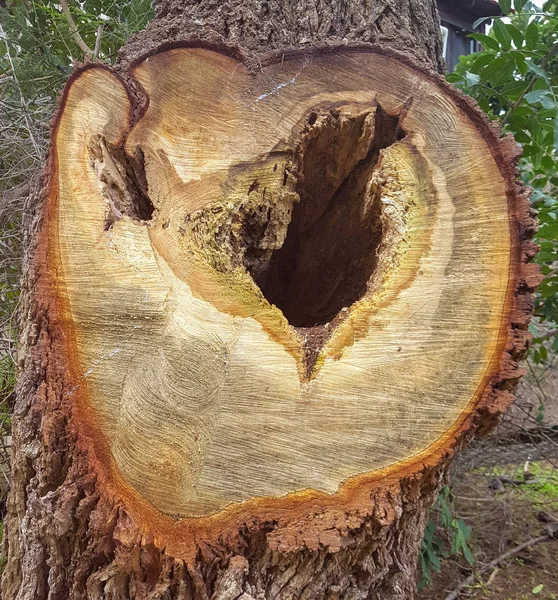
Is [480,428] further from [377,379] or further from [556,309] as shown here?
[556,309]

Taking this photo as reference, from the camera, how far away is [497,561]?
199cm

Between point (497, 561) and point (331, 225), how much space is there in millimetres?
1571

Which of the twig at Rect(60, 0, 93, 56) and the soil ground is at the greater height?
the twig at Rect(60, 0, 93, 56)

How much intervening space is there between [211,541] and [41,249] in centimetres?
59

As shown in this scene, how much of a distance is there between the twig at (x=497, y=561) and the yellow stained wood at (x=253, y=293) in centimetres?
134

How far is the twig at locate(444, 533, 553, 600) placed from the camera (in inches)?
72.0

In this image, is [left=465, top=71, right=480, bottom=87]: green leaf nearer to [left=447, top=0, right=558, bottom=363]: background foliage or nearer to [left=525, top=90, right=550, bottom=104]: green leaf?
[left=447, top=0, right=558, bottom=363]: background foliage

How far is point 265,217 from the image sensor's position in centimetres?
104

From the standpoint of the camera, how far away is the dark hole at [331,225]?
1052 mm

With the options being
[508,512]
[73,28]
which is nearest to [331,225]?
[73,28]

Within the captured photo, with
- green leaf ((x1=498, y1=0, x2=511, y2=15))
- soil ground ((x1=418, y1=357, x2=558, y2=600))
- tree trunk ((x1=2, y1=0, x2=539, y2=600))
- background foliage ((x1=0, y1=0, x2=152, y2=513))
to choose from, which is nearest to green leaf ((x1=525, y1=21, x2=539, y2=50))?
green leaf ((x1=498, y1=0, x2=511, y2=15))

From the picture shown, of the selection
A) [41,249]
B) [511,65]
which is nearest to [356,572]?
[41,249]

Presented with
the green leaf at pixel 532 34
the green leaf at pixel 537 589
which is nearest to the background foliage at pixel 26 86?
the green leaf at pixel 532 34

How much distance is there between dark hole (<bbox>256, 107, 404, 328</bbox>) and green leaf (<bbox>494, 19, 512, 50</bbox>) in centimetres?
61
